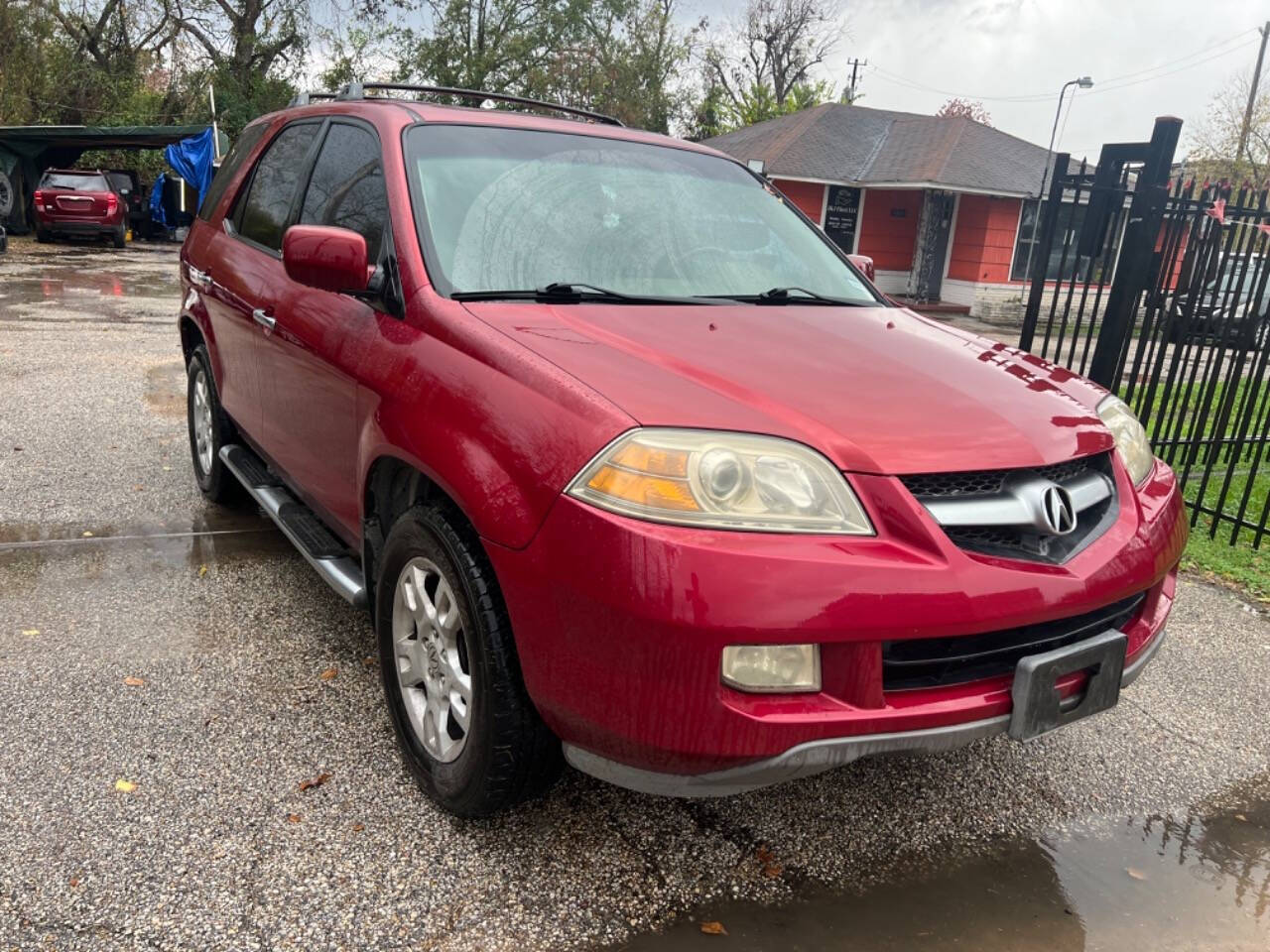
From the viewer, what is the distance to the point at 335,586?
303 cm

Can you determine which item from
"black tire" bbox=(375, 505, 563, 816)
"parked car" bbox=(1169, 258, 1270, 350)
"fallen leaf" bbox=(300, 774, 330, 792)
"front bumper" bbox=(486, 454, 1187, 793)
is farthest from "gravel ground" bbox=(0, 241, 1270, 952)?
"parked car" bbox=(1169, 258, 1270, 350)

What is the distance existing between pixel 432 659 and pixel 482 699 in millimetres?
361

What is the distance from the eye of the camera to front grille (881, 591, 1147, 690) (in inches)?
79.0

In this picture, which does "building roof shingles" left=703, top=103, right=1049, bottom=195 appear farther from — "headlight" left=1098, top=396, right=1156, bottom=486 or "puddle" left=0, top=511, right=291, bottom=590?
"headlight" left=1098, top=396, right=1156, bottom=486

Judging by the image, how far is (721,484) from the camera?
195cm

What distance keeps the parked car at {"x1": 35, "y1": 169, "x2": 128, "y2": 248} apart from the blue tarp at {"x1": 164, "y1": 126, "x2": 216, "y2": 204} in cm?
207

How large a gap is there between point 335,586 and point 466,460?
106 cm

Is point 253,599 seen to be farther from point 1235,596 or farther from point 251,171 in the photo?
point 1235,596

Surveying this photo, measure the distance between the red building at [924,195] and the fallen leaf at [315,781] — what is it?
2094 cm

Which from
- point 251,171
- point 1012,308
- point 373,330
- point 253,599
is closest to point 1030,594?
point 373,330

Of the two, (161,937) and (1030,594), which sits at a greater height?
(1030,594)

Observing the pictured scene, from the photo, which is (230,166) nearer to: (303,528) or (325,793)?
(303,528)

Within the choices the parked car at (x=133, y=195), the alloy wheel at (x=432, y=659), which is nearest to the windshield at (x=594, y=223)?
the alloy wheel at (x=432, y=659)

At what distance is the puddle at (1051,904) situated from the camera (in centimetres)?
224
